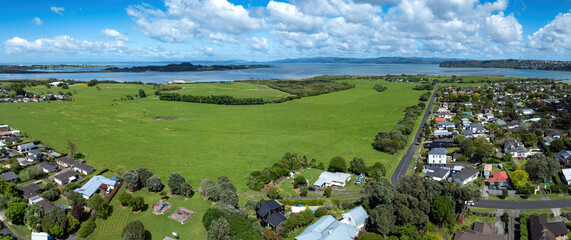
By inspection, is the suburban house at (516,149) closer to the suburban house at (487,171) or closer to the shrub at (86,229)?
the suburban house at (487,171)

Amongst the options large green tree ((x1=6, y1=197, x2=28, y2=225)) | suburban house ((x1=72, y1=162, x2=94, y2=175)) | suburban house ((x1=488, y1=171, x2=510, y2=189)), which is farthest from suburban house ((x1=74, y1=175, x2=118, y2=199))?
suburban house ((x1=488, y1=171, x2=510, y2=189))

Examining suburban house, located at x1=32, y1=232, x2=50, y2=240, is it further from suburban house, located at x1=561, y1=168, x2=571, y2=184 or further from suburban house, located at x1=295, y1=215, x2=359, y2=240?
suburban house, located at x1=561, y1=168, x2=571, y2=184

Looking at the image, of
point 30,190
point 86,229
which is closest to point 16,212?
point 30,190

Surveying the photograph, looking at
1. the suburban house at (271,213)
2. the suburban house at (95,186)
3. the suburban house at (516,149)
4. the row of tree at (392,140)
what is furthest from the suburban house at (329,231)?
the suburban house at (516,149)

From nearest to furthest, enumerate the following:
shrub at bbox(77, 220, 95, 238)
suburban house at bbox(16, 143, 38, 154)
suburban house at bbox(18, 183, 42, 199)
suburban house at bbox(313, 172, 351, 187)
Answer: shrub at bbox(77, 220, 95, 238)
suburban house at bbox(18, 183, 42, 199)
suburban house at bbox(313, 172, 351, 187)
suburban house at bbox(16, 143, 38, 154)

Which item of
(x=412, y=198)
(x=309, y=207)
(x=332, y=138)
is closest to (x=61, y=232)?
(x=309, y=207)

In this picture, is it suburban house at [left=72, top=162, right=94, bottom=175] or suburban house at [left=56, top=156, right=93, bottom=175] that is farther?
suburban house at [left=56, top=156, right=93, bottom=175]

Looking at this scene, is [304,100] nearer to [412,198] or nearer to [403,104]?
[403,104]
